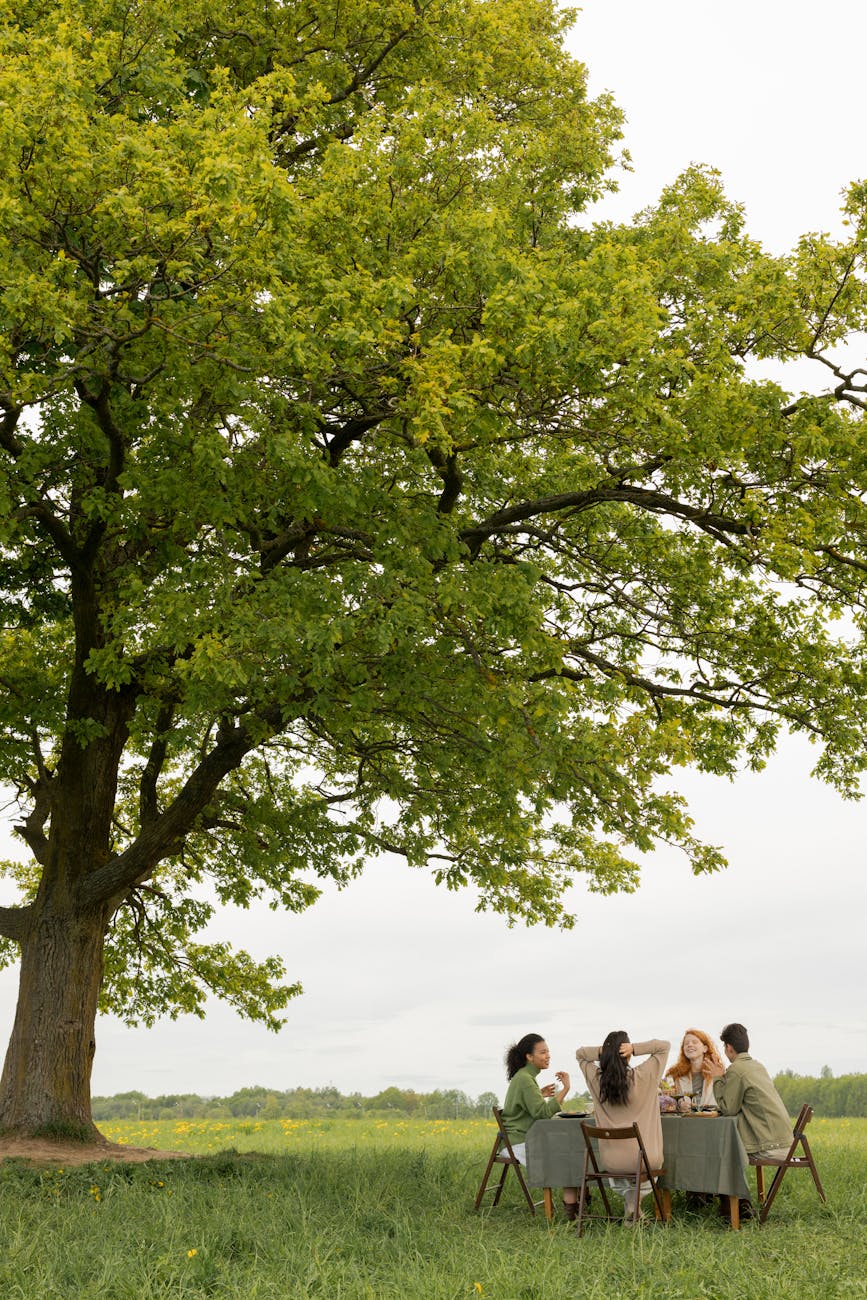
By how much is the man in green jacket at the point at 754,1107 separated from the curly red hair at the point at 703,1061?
3.43 feet

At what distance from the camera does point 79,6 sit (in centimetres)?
1136

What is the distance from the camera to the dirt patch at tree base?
1179 cm

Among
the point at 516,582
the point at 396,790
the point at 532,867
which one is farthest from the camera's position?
the point at 532,867

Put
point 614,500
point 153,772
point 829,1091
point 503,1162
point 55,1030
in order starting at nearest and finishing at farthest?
1. point 503,1162
2. point 614,500
3. point 55,1030
4. point 153,772
5. point 829,1091

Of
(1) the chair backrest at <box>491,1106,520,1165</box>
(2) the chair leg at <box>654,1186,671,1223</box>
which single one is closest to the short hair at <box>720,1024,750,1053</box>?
(2) the chair leg at <box>654,1186,671,1223</box>

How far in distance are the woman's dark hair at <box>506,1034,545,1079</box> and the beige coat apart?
1.01 meters

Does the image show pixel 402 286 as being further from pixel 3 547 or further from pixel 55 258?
pixel 3 547

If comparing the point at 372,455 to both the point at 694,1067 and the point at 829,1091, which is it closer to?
the point at 694,1067

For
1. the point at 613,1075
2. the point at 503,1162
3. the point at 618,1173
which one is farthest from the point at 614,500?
the point at 503,1162

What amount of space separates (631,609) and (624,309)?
4005mm

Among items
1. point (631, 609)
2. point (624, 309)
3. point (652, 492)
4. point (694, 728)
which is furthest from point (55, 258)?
point (694, 728)

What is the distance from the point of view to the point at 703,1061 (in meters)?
10.3

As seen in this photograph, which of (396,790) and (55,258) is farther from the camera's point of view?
(396,790)

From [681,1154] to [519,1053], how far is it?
5.19ft
